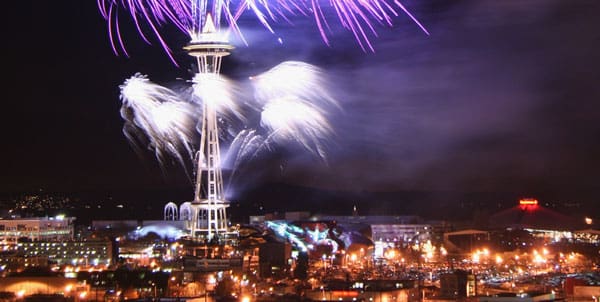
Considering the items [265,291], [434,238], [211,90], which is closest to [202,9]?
[211,90]

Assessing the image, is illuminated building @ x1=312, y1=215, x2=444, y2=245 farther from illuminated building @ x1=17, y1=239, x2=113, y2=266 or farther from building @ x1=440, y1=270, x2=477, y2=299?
building @ x1=440, y1=270, x2=477, y2=299

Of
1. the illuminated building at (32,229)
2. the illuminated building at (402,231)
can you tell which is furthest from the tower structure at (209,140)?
the illuminated building at (402,231)

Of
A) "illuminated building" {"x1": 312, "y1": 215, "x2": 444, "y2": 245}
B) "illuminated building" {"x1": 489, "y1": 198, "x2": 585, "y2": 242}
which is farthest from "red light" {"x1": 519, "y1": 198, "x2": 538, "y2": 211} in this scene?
"illuminated building" {"x1": 312, "y1": 215, "x2": 444, "y2": 245}

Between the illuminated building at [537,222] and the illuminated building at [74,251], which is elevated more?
the illuminated building at [537,222]

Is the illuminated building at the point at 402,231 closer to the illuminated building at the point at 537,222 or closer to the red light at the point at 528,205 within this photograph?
the illuminated building at the point at 537,222

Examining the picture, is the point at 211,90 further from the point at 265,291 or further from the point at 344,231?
the point at 344,231
